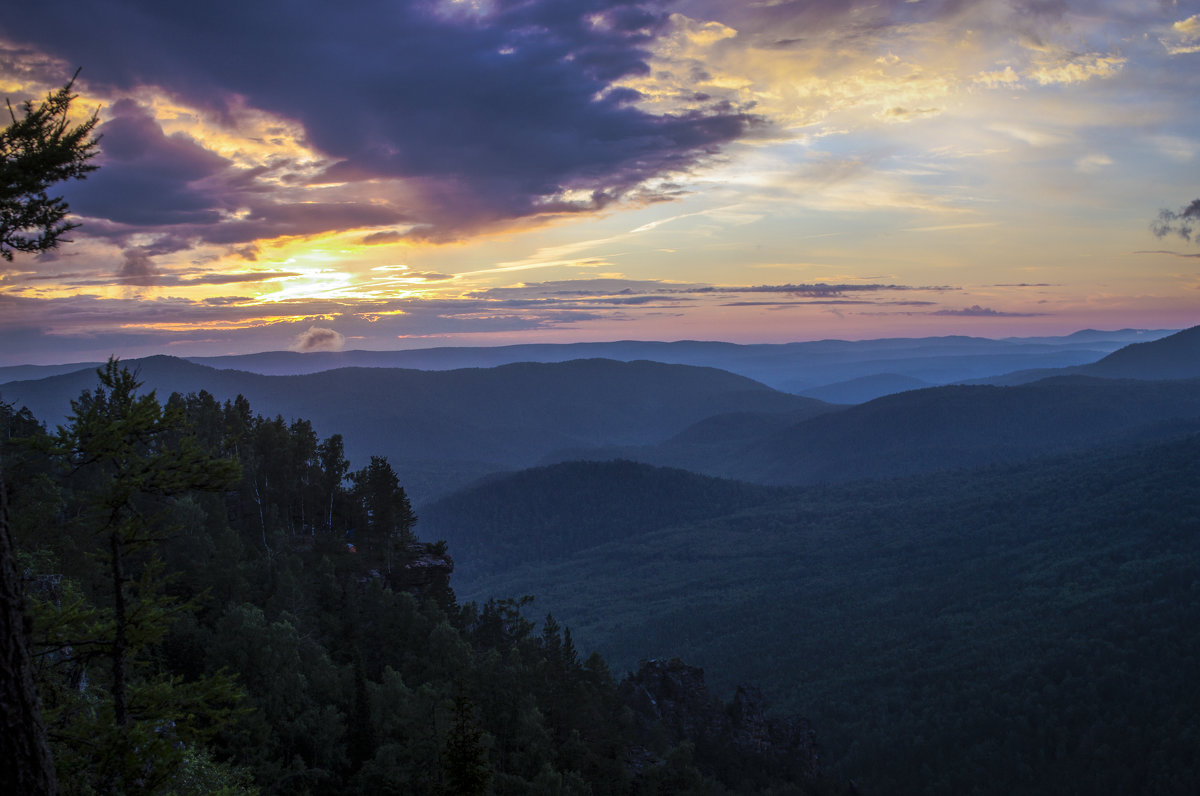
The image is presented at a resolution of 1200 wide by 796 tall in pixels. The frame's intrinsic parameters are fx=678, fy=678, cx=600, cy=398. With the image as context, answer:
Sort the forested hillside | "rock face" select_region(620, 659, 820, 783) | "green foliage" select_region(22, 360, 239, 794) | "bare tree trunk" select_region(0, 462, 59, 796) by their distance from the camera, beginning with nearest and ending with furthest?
"bare tree trunk" select_region(0, 462, 59, 796)
"green foliage" select_region(22, 360, 239, 794)
"rock face" select_region(620, 659, 820, 783)
the forested hillside

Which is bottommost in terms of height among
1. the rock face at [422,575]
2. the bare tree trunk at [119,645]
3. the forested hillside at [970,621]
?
the forested hillside at [970,621]

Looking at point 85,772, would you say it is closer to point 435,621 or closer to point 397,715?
point 397,715

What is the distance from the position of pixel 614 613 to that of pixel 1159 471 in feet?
422

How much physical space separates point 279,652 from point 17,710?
31.3m

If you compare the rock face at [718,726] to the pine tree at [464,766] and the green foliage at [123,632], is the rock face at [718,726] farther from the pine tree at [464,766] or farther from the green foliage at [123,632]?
the green foliage at [123,632]

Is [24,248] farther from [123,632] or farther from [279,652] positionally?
[279,652]

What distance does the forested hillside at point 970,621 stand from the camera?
7838 centimetres

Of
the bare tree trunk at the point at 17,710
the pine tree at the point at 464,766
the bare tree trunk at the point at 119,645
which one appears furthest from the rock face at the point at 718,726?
the bare tree trunk at the point at 17,710

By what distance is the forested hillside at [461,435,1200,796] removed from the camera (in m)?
78.4

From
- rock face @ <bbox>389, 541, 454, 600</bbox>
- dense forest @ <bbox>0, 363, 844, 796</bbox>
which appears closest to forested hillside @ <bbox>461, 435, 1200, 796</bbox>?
dense forest @ <bbox>0, 363, 844, 796</bbox>

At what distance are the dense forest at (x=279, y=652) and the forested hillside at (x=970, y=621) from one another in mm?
21355

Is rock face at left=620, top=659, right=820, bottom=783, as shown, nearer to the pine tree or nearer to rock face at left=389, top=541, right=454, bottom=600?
rock face at left=389, top=541, right=454, bottom=600

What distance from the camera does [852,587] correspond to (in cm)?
13912

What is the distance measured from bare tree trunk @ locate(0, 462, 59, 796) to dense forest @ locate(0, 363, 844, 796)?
4.10m
